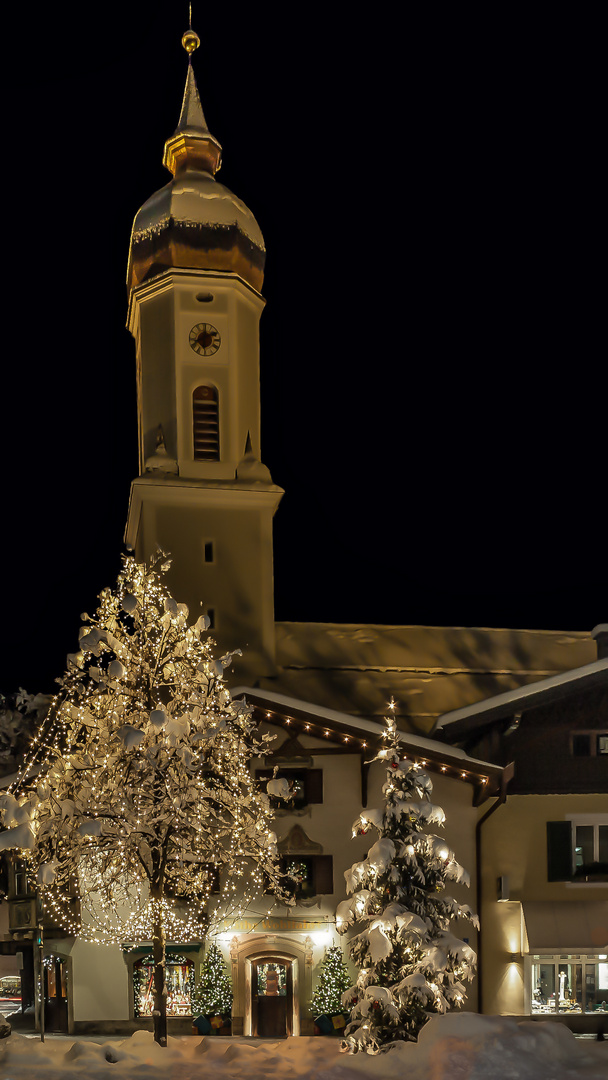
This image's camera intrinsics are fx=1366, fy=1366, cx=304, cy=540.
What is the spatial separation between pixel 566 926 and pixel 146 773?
1233 cm

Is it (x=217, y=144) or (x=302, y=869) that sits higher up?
(x=217, y=144)

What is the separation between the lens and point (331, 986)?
3020 cm

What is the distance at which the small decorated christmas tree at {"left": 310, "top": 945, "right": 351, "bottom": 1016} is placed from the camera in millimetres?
30081

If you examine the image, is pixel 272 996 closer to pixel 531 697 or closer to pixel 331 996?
pixel 331 996

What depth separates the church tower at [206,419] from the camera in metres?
40.1

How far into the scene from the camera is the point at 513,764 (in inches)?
1252

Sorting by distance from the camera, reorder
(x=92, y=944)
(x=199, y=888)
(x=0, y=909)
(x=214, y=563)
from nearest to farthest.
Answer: (x=199, y=888) → (x=92, y=944) → (x=0, y=909) → (x=214, y=563)

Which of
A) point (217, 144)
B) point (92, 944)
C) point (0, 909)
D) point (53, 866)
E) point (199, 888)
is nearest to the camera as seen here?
point (53, 866)

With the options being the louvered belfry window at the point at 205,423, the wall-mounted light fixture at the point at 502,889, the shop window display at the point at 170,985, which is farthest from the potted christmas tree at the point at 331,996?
the louvered belfry window at the point at 205,423

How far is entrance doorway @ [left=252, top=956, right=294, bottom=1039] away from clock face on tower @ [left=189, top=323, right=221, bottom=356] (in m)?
18.3

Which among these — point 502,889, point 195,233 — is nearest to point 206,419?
point 195,233

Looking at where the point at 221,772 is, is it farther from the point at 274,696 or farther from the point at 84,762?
the point at 274,696

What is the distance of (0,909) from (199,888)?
12.6 m

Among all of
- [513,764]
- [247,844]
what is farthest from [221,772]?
[513,764]
